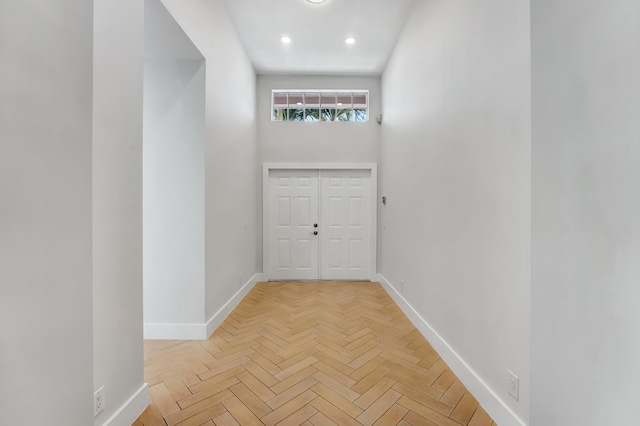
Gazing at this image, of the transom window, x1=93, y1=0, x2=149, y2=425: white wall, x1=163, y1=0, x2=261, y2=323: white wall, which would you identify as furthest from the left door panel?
x1=93, y1=0, x2=149, y2=425: white wall

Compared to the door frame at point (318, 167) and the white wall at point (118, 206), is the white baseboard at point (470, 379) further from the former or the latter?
the white wall at point (118, 206)

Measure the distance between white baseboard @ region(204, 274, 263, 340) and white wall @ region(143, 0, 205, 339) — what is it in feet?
0.48

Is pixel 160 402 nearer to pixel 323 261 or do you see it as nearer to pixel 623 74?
pixel 623 74

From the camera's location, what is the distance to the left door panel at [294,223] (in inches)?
182

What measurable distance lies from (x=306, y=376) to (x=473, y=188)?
1766 millimetres

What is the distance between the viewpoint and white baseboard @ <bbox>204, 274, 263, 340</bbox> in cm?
261

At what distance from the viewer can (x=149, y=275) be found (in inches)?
101

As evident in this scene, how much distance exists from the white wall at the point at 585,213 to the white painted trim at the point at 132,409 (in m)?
1.94

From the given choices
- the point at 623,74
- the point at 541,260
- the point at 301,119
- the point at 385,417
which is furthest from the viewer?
the point at 301,119

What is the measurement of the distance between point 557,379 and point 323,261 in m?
3.82

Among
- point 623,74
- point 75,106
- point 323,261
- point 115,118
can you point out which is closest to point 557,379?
point 623,74

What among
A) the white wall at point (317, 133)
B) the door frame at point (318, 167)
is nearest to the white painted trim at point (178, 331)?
the door frame at point (318, 167)

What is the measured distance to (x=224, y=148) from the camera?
9.96ft

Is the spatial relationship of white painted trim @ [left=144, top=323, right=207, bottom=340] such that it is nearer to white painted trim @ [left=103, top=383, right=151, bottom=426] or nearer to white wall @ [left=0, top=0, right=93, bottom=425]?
white painted trim @ [left=103, top=383, right=151, bottom=426]
